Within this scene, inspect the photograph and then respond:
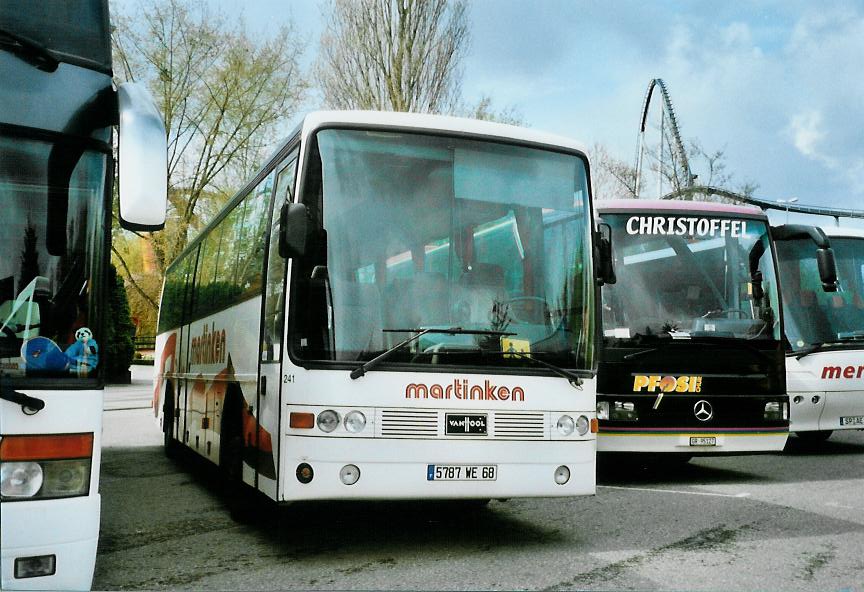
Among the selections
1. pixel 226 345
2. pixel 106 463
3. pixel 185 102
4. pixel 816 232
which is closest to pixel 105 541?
pixel 226 345

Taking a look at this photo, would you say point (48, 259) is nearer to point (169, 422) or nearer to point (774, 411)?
point (774, 411)

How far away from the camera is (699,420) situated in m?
10.6

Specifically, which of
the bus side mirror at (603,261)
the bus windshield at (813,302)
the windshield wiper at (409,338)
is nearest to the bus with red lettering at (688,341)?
the bus windshield at (813,302)

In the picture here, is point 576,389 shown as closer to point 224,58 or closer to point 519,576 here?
point 519,576

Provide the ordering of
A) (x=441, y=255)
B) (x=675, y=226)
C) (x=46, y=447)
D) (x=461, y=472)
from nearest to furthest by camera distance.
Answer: (x=46, y=447), (x=461, y=472), (x=441, y=255), (x=675, y=226)

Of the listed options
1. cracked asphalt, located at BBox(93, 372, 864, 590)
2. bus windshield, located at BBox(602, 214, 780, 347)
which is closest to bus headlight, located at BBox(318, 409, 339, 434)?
cracked asphalt, located at BBox(93, 372, 864, 590)

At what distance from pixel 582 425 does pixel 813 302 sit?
7593mm

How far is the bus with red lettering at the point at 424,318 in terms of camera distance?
666cm

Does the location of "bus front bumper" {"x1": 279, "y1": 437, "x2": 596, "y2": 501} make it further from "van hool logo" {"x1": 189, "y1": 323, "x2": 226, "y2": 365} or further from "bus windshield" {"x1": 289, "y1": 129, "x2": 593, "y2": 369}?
"van hool logo" {"x1": 189, "y1": 323, "x2": 226, "y2": 365}

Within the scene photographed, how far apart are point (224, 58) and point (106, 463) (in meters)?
22.6

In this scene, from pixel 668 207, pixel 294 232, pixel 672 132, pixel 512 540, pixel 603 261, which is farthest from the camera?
pixel 672 132

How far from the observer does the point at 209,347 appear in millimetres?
10383

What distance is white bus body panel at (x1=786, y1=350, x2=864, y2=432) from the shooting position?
519 inches

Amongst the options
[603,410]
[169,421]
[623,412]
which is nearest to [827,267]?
[623,412]
